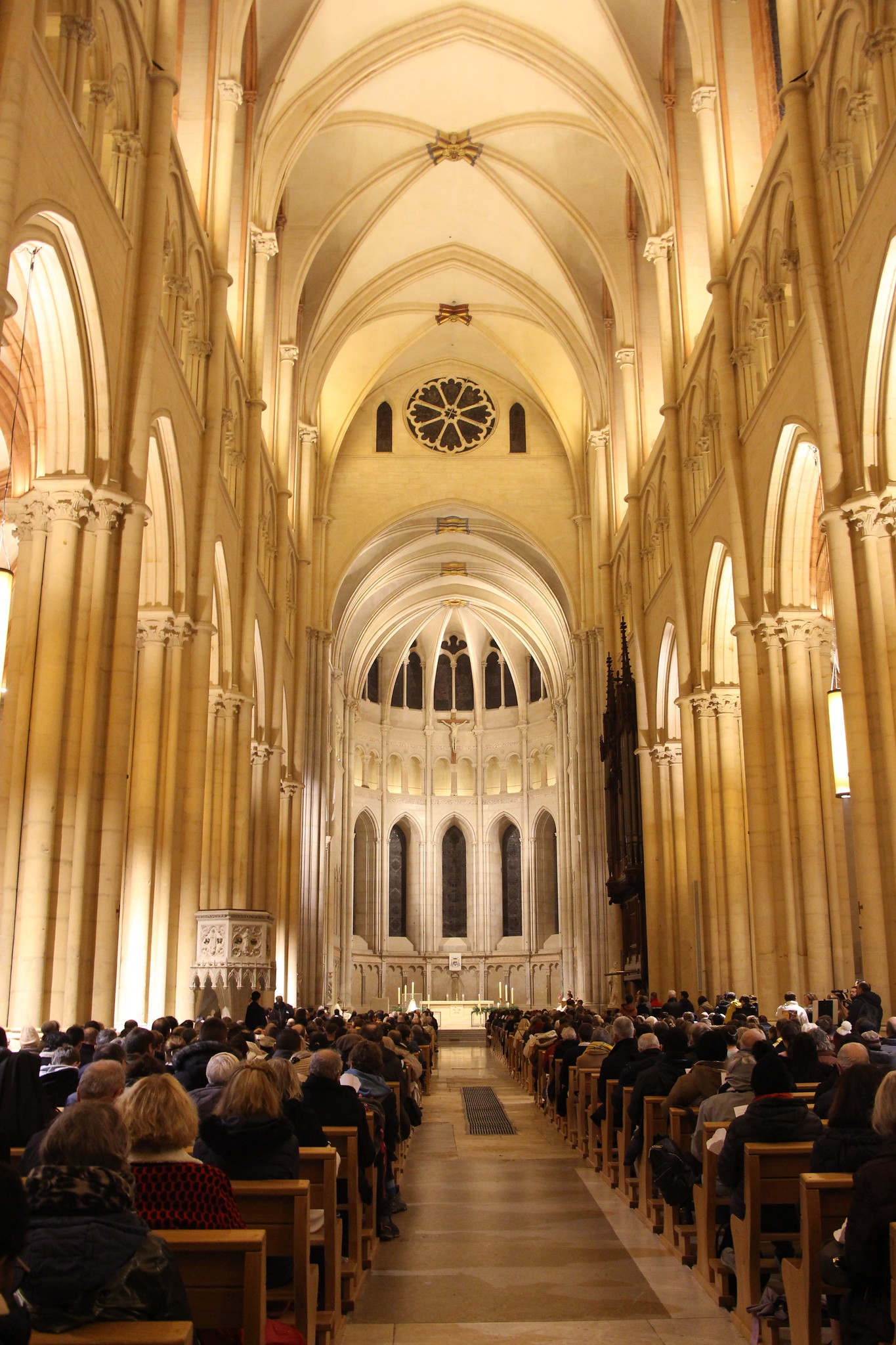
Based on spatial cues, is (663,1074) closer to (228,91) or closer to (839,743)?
(839,743)

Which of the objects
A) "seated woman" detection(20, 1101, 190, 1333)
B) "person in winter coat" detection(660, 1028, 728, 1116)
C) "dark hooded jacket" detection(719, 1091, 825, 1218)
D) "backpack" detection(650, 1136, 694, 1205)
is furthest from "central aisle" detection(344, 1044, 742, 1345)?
"seated woman" detection(20, 1101, 190, 1333)

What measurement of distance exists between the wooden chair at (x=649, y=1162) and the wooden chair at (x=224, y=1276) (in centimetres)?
447

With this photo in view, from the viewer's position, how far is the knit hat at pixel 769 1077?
5.40m

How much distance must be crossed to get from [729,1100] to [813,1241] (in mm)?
1850

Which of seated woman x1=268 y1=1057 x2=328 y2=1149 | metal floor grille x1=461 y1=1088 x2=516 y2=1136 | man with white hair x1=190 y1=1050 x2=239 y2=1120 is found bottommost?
metal floor grille x1=461 y1=1088 x2=516 y2=1136

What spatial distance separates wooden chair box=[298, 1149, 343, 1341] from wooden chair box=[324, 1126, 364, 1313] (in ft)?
2.27

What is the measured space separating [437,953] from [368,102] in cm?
3211

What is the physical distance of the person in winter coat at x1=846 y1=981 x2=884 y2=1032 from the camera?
10.3m

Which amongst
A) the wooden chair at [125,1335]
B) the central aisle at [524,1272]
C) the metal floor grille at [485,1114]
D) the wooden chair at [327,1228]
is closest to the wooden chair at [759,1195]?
the central aisle at [524,1272]

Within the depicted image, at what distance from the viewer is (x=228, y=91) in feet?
58.4

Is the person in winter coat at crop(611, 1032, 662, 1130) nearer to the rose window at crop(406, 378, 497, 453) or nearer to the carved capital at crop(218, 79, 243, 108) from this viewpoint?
the carved capital at crop(218, 79, 243, 108)

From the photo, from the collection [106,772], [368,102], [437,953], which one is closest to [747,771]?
[106,772]

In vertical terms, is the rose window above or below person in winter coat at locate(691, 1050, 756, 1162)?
above

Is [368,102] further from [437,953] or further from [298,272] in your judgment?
[437,953]
